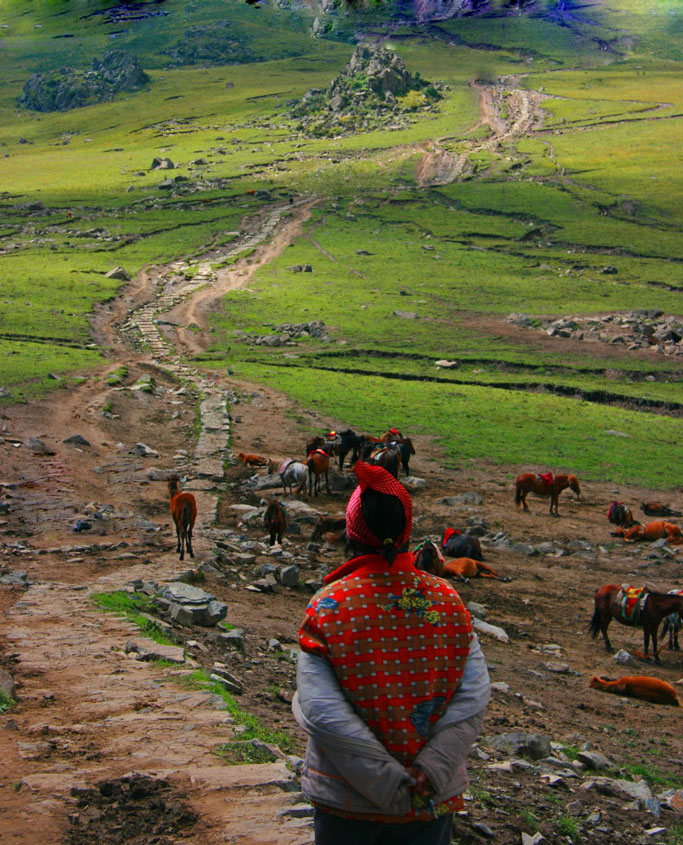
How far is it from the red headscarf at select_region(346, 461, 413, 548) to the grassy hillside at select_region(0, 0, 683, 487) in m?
23.0

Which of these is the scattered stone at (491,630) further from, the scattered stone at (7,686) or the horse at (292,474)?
the horse at (292,474)

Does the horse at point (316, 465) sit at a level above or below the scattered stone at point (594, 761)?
below

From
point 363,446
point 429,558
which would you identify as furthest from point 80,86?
point 429,558

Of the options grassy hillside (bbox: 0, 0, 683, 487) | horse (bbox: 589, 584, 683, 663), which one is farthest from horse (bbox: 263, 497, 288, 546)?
grassy hillside (bbox: 0, 0, 683, 487)

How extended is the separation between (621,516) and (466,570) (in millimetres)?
6397

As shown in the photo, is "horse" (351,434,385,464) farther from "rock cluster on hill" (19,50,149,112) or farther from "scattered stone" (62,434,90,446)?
"rock cluster on hill" (19,50,149,112)

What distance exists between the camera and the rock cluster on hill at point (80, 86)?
170750mm

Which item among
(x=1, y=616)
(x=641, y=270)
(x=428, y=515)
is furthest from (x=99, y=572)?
(x=641, y=270)

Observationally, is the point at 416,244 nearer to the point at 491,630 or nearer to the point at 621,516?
the point at 621,516

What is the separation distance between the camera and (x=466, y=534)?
18.4 m

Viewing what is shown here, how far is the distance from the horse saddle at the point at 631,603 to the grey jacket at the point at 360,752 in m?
10.3

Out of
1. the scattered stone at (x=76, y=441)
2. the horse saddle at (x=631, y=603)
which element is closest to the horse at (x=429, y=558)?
the horse saddle at (x=631, y=603)

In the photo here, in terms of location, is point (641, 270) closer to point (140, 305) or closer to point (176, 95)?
point (140, 305)

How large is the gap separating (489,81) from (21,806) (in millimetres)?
159295
